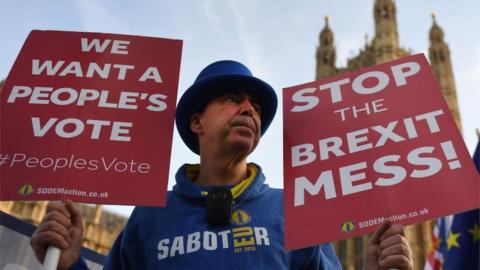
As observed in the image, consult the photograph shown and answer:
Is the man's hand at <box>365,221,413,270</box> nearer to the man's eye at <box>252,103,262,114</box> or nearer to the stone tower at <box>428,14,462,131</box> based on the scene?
the man's eye at <box>252,103,262,114</box>

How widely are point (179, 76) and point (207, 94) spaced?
17 centimetres

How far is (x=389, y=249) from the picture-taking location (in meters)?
1.75

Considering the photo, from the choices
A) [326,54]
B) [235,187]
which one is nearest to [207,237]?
[235,187]

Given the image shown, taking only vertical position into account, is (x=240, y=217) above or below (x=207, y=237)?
above

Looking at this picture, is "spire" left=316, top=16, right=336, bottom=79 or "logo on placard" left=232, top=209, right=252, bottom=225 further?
"spire" left=316, top=16, right=336, bottom=79

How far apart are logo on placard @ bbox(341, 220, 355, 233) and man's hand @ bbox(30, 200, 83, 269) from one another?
3.17 feet

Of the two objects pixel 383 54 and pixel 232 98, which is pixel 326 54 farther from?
pixel 232 98

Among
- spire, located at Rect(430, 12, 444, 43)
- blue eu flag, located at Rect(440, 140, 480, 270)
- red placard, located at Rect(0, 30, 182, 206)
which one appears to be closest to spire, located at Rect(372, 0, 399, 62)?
spire, located at Rect(430, 12, 444, 43)

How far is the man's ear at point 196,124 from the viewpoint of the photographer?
240 centimetres

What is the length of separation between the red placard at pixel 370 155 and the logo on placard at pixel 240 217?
0.17 meters

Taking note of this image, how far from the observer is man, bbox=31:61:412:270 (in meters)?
1.85

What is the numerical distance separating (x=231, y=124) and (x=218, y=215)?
1.37 ft

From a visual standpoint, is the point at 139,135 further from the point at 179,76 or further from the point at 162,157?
the point at 179,76

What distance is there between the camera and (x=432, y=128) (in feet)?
7.04
